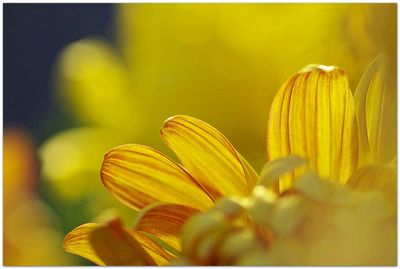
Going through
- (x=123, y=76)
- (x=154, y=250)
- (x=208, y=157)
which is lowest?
(x=154, y=250)

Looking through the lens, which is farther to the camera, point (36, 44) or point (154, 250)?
point (36, 44)

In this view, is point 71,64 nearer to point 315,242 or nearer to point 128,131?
point 128,131

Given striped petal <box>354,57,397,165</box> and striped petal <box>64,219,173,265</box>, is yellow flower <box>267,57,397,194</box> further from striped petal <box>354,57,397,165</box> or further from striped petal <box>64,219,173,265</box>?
striped petal <box>64,219,173,265</box>

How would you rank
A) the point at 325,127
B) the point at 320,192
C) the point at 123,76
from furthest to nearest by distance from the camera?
the point at 123,76
the point at 325,127
the point at 320,192

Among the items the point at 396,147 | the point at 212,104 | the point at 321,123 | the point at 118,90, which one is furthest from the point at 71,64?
the point at 396,147

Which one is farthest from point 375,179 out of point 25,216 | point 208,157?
point 25,216

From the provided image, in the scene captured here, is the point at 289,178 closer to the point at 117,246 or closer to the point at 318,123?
the point at 318,123
